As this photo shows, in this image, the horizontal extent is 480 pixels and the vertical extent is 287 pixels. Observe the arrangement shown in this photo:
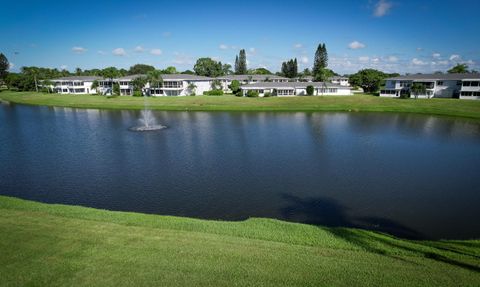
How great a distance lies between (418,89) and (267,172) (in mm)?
72642

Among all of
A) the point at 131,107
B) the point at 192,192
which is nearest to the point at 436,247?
the point at 192,192

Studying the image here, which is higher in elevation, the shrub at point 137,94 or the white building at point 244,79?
the white building at point 244,79

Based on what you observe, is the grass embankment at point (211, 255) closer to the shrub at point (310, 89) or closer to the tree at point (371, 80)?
the shrub at point (310, 89)

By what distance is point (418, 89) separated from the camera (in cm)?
8050

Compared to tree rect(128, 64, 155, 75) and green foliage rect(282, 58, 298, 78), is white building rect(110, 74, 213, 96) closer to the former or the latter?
green foliage rect(282, 58, 298, 78)

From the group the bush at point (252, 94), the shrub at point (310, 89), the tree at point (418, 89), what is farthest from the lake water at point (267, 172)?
the shrub at point (310, 89)

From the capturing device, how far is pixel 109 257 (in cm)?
1123

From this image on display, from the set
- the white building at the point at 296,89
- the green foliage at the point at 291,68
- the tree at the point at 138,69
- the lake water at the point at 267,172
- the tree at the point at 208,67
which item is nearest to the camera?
the lake water at the point at 267,172

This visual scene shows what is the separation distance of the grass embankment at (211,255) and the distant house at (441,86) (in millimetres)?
81138

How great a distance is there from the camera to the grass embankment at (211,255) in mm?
9750

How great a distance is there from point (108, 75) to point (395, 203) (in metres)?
103

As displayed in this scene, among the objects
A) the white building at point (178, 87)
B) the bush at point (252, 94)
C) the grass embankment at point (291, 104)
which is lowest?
the grass embankment at point (291, 104)

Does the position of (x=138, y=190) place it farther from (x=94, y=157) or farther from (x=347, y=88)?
(x=347, y=88)

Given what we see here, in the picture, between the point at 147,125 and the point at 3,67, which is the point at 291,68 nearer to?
the point at 147,125
